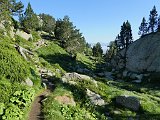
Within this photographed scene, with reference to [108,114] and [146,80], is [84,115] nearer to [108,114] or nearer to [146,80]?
[108,114]

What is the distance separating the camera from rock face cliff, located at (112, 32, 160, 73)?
9969 cm

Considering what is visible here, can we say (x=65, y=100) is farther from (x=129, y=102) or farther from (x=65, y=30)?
(x=65, y=30)

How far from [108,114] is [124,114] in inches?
83.2

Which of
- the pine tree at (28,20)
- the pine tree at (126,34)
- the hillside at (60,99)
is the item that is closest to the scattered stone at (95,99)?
the hillside at (60,99)

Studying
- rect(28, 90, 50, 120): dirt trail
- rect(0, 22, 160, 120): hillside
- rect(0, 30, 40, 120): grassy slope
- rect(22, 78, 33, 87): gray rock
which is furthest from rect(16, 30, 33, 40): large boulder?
rect(28, 90, 50, 120): dirt trail

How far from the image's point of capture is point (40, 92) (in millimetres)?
31719

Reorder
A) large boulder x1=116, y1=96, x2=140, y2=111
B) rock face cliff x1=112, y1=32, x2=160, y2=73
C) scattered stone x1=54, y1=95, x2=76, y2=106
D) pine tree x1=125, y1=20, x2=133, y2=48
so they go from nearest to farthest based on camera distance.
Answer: scattered stone x1=54, y1=95, x2=76, y2=106
large boulder x1=116, y1=96, x2=140, y2=111
rock face cliff x1=112, y1=32, x2=160, y2=73
pine tree x1=125, y1=20, x2=133, y2=48

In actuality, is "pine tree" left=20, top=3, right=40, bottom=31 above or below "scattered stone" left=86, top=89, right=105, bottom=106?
above

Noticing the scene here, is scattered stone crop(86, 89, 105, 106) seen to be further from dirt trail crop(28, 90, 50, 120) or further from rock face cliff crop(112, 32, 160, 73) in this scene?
rock face cliff crop(112, 32, 160, 73)

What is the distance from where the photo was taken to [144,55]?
108 metres

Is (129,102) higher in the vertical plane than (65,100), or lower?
lower

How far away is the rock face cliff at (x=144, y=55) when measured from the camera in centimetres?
9969

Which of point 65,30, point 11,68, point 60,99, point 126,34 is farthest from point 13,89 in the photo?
point 126,34

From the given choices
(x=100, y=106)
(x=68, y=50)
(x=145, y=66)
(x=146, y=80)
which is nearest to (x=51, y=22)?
(x=68, y=50)
